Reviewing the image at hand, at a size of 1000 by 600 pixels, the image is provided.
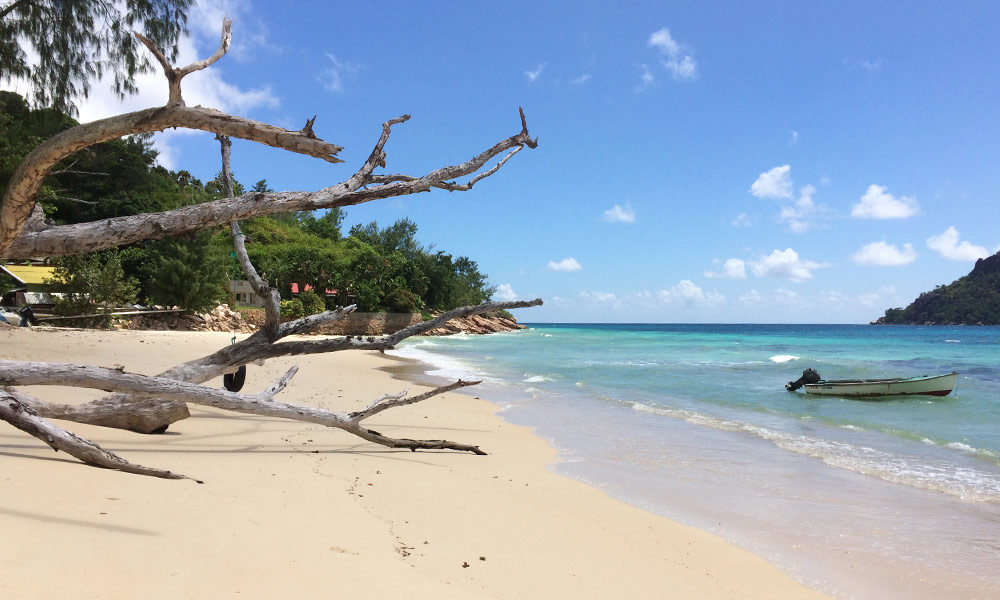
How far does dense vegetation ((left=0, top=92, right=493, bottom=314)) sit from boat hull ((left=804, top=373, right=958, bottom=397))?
15203 mm

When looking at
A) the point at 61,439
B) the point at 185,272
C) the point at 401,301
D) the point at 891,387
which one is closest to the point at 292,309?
the point at 401,301

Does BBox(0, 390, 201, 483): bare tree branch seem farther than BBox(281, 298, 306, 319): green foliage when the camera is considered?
No

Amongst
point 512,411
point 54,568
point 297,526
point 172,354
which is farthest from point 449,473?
point 172,354

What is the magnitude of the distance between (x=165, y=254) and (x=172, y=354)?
16595mm

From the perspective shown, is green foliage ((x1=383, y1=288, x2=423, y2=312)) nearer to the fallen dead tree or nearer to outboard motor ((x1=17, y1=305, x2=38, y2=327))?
outboard motor ((x1=17, y1=305, x2=38, y2=327))

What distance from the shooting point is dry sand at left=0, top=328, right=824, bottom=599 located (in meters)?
2.59

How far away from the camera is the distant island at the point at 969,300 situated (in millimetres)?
107375

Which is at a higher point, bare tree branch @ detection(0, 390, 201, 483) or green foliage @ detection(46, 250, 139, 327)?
green foliage @ detection(46, 250, 139, 327)

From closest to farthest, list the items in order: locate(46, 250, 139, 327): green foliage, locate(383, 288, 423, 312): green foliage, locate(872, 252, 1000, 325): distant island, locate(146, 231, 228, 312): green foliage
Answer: locate(46, 250, 139, 327): green foliage
locate(146, 231, 228, 312): green foliage
locate(383, 288, 423, 312): green foliage
locate(872, 252, 1000, 325): distant island

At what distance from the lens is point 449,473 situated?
18.0 feet

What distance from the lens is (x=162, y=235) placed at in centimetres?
415

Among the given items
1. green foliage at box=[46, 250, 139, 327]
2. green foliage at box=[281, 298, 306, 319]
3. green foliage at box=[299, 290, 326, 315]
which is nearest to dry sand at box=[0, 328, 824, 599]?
green foliage at box=[46, 250, 139, 327]

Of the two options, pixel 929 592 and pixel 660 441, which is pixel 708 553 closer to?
pixel 929 592

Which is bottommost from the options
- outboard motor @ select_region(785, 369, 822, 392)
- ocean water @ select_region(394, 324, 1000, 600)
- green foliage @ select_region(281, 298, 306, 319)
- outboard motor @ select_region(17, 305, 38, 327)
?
ocean water @ select_region(394, 324, 1000, 600)
